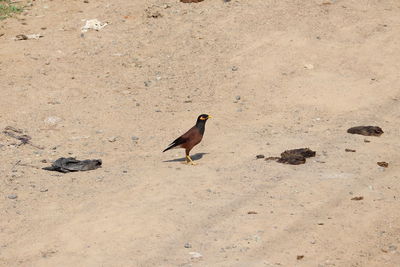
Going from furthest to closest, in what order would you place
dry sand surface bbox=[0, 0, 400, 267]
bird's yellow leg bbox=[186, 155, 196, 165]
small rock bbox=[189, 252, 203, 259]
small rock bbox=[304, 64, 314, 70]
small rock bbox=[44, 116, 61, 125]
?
small rock bbox=[304, 64, 314, 70] < small rock bbox=[44, 116, 61, 125] < bird's yellow leg bbox=[186, 155, 196, 165] < dry sand surface bbox=[0, 0, 400, 267] < small rock bbox=[189, 252, 203, 259]

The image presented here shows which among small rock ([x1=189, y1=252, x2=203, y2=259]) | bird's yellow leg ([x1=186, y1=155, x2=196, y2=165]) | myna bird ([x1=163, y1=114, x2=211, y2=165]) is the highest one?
small rock ([x1=189, y1=252, x2=203, y2=259])

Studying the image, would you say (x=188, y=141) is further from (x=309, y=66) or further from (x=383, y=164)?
(x=309, y=66)

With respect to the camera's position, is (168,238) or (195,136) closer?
(168,238)

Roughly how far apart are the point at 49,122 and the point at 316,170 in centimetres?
562

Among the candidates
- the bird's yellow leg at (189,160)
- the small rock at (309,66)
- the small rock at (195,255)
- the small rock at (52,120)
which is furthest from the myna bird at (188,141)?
the small rock at (309,66)

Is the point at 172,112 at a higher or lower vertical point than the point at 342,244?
lower

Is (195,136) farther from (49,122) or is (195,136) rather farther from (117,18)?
(117,18)

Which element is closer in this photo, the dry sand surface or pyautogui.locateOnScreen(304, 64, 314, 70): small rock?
A: the dry sand surface

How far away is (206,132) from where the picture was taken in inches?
538

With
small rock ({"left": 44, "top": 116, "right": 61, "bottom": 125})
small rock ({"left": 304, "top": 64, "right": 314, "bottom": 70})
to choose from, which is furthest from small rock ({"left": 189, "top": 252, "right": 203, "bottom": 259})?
small rock ({"left": 304, "top": 64, "right": 314, "bottom": 70})

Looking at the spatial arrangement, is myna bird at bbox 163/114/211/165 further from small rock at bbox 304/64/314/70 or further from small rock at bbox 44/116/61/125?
small rock at bbox 304/64/314/70

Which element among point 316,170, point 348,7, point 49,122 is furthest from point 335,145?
point 348,7

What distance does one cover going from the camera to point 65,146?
13.2m

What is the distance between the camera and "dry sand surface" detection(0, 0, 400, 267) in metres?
8.87
